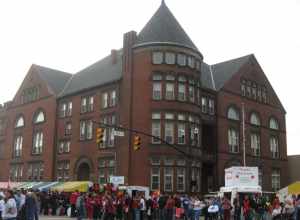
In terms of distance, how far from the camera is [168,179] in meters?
43.1

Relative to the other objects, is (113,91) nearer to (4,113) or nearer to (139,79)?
(139,79)

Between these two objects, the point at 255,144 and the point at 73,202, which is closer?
the point at 73,202

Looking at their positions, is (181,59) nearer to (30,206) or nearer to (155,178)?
(155,178)

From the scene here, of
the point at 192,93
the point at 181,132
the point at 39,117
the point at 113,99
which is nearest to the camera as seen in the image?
the point at 181,132

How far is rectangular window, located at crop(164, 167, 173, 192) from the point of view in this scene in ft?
141

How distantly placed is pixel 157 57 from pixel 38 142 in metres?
20.9

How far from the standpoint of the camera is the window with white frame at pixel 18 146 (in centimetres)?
6106

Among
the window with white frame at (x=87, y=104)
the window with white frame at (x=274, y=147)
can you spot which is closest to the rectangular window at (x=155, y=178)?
the window with white frame at (x=87, y=104)

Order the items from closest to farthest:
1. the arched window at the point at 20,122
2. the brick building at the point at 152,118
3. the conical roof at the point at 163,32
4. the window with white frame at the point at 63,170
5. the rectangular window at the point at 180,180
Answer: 1. the rectangular window at the point at 180,180
2. the brick building at the point at 152,118
3. the conical roof at the point at 163,32
4. the window with white frame at the point at 63,170
5. the arched window at the point at 20,122

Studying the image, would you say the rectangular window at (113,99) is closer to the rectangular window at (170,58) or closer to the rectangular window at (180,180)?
the rectangular window at (170,58)

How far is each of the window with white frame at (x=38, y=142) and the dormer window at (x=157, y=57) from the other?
1959 cm

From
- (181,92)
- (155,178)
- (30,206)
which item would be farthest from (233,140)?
(30,206)

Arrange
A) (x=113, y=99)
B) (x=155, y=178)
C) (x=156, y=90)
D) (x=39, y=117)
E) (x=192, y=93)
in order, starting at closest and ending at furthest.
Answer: (x=155, y=178), (x=156, y=90), (x=192, y=93), (x=113, y=99), (x=39, y=117)

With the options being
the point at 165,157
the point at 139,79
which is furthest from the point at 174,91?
the point at 165,157
